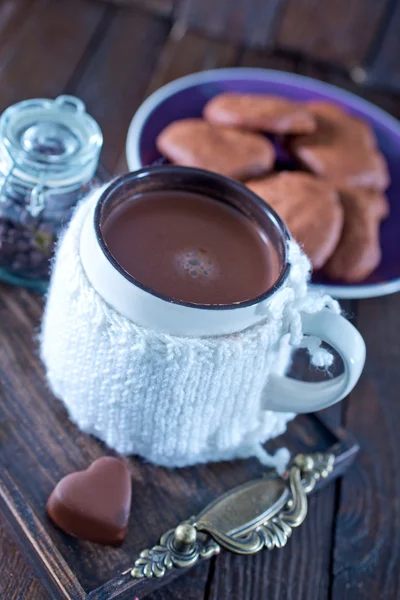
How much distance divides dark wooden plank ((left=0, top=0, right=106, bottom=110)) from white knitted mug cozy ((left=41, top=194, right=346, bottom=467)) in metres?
0.44

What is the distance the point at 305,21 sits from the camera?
1.18 metres

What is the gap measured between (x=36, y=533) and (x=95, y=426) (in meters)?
0.10

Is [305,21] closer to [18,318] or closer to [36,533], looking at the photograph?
[18,318]

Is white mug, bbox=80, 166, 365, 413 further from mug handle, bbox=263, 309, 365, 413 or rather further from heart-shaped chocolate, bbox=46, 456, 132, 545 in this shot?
heart-shaped chocolate, bbox=46, 456, 132, 545

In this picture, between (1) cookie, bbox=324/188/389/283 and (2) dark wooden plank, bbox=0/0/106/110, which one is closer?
(1) cookie, bbox=324/188/389/283

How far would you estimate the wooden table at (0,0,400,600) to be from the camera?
1.91ft

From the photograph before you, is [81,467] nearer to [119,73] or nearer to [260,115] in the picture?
[260,115]

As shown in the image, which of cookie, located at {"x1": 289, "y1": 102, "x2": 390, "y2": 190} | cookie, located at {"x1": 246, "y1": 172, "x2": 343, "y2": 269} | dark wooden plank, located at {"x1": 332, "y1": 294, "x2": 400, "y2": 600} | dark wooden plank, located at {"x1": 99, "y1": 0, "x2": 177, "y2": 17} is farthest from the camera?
dark wooden plank, located at {"x1": 99, "y1": 0, "x2": 177, "y2": 17}

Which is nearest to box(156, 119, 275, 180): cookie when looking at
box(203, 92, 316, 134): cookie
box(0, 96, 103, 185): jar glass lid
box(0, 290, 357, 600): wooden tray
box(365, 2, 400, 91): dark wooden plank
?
box(203, 92, 316, 134): cookie

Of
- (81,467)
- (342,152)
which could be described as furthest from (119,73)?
(81,467)

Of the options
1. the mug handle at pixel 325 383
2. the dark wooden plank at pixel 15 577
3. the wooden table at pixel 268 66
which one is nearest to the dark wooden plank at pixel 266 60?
the wooden table at pixel 268 66

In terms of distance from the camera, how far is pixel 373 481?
0.67 meters

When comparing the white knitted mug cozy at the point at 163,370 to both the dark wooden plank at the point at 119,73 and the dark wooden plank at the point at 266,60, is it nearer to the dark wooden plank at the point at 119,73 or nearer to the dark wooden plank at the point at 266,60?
the dark wooden plank at the point at 119,73

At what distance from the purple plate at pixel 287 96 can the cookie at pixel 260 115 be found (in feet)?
0.16
